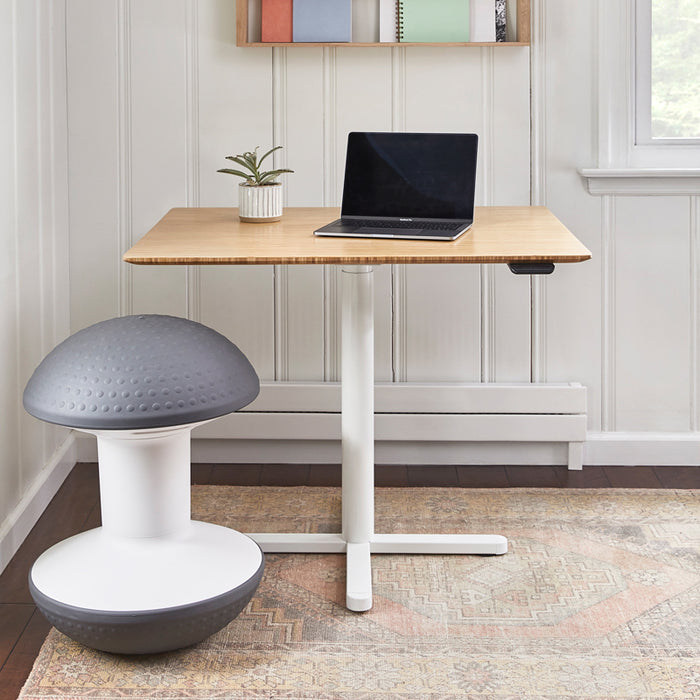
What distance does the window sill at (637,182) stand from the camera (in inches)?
110

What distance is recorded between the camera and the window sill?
9.14 feet

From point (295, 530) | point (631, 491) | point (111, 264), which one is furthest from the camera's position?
point (111, 264)

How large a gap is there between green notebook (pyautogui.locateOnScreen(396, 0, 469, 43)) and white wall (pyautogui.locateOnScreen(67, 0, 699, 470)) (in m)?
0.06

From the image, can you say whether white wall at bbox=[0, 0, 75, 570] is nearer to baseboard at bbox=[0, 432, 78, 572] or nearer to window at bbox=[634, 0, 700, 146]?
baseboard at bbox=[0, 432, 78, 572]

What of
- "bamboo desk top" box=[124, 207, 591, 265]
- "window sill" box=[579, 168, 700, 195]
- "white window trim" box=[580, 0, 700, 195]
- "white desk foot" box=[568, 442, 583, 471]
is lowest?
"white desk foot" box=[568, 442, 583, 471]

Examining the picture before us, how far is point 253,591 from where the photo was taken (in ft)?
6.38

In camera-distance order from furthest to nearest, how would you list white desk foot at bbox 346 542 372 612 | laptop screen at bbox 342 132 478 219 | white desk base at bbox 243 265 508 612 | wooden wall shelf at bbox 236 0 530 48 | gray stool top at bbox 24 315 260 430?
wooden wall shelf at bbox 236 0 530 48, laptop screen at bbox 342 132 478 219, white desk base at bbox 243 265 508 612, white desk foot at bbox 346 542 372 612, gray stool top at bbox 24 315 260 430

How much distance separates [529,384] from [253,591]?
1295 mm

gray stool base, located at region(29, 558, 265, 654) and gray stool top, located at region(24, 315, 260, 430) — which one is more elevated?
gray stool top, located at region(24, 315, 260, 430)

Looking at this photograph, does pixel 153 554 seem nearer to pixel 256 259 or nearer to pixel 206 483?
pixel 256 259

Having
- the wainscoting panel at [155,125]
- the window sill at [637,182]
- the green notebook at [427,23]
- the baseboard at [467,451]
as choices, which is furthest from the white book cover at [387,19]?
the baseboard at [467,451]

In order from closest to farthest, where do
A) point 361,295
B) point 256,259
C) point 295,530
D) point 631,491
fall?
1. point 256,259
2. point 361,295
3. point 295,530
4. point 631,491

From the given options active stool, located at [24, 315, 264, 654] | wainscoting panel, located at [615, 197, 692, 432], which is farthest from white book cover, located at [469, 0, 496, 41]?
active stool, located at [24, 315, 264, 654]

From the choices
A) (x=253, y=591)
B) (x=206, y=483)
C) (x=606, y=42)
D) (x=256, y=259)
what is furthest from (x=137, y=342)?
(x=606, y=42)
